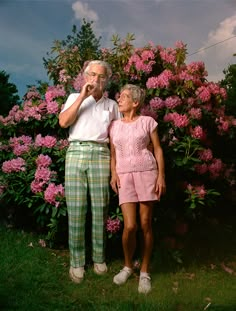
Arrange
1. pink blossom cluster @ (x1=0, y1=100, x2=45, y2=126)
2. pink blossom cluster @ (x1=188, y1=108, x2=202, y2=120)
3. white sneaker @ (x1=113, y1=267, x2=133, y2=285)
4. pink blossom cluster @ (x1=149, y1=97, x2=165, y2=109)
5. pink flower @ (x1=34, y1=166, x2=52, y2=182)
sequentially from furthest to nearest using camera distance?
1. pink blossom cluster @ (x1=0, y1=100, x2=45, y2=126)
2. pink blossom cluster @ (x1=188, y1=108, x2=202, y2=120)
3. pink blossom cluster @ (x1=149, y1=97, x2=165, y2=109)
4. pink flower @ (x1=34, y1=166, x2=52, y2=182)
5. white sneaker @ (x1=113, y1=267, x2=133, y2=285)

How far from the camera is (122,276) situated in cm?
420

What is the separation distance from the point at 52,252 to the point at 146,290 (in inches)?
59.2

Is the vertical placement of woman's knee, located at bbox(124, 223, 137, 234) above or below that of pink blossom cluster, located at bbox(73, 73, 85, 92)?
below

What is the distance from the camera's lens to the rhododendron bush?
4730 millimetres

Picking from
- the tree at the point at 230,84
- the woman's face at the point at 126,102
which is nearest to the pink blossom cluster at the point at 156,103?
the woman's face at the point at 126,102

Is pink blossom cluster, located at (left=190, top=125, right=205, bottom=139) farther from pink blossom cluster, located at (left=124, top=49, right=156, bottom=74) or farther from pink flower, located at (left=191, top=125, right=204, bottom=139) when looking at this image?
pink blossom cluster, located at (left=124, top=49, right=156, bottom=74)

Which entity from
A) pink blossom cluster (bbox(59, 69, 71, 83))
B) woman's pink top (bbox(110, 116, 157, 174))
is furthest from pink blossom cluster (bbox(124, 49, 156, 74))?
woman's pink top (bbox(110, 116, 157, 174))

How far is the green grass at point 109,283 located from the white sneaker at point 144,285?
0.17 ft

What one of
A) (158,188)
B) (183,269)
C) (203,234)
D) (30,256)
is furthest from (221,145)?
(30,256)

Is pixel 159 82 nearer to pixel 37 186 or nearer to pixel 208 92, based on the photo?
pixel 208 92

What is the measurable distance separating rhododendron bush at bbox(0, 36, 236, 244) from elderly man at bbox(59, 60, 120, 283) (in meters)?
0.43

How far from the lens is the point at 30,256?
192 inches

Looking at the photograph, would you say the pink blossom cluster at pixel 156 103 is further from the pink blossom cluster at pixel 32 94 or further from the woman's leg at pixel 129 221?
the pink blossom cluster at pixel 32 94

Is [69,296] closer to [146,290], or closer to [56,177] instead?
[146,290]
